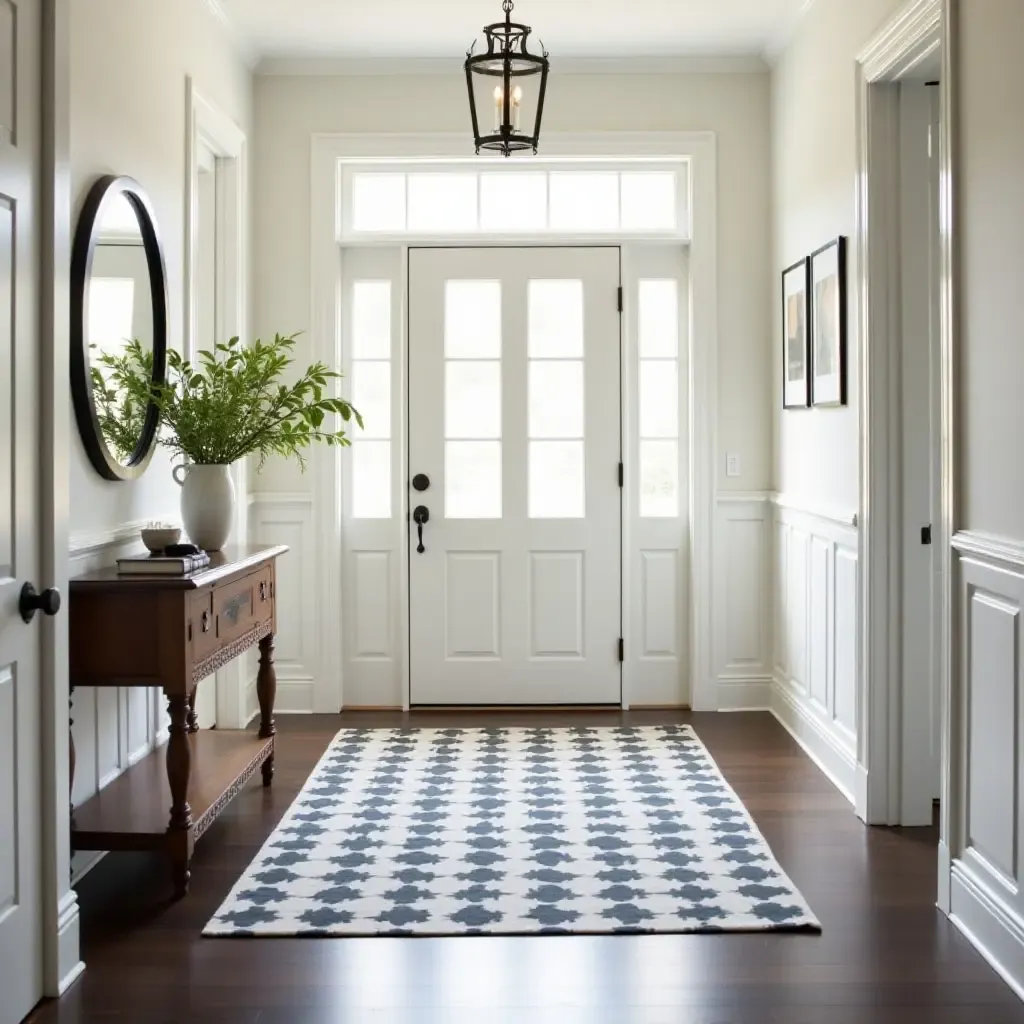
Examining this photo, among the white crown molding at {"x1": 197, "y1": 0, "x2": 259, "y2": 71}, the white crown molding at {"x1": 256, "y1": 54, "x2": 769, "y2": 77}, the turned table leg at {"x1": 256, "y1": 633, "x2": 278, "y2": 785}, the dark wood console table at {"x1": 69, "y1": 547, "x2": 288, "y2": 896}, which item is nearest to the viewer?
the dark wood console table at {"x1": 69, "y1": 547, "x2": 288, "y2": 896}

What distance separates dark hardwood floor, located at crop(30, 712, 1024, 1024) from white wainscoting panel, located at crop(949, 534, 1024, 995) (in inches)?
4.0

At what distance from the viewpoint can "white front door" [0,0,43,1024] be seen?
258 centimetres

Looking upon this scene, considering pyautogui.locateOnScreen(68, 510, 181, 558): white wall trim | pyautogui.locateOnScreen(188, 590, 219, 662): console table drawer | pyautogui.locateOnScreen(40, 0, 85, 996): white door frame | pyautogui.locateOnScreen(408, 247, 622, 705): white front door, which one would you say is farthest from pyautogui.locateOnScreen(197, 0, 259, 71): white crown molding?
pyautogui.locateOnScreen(188, 590, 219, 662): console table drawer

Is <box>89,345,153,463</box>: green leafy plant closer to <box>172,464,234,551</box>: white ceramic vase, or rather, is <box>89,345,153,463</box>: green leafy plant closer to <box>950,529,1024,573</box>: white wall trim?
<box>172,464,234,551</box>: white ceramic vase

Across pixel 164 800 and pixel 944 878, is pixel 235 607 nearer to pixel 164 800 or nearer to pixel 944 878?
pixel 164 800

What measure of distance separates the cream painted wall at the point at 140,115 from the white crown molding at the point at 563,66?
579 mm

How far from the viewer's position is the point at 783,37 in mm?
5273

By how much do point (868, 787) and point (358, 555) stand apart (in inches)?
104

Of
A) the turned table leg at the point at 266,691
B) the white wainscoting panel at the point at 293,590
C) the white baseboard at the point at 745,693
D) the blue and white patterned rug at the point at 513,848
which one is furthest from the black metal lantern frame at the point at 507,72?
the white baseboard at the point at 745,693

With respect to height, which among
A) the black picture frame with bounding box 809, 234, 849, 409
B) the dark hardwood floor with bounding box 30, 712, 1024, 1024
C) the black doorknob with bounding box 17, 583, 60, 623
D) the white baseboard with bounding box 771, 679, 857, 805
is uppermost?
the black picture frame with bounding box 809, 234, 849, 409

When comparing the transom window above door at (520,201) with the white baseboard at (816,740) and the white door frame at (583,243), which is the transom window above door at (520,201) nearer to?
the white door frame at (583,243)

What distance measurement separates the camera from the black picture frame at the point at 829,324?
172 inches

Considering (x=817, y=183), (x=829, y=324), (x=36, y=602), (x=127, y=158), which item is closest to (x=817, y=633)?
(x=829, y=324)

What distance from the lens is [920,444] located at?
4.02 metres
